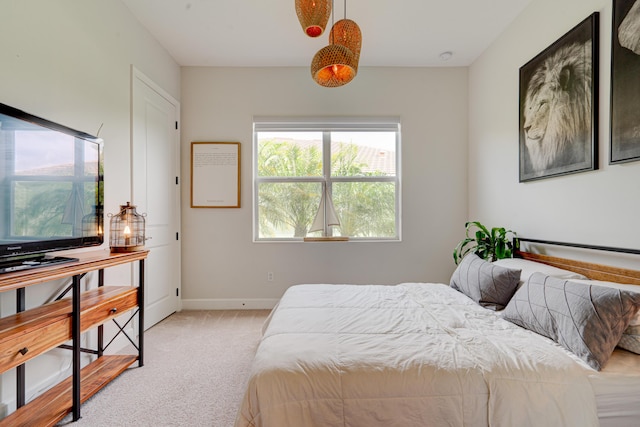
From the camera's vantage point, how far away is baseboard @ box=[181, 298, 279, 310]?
3.58m

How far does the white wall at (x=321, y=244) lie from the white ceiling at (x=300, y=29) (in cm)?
21

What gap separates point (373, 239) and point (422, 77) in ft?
6.77

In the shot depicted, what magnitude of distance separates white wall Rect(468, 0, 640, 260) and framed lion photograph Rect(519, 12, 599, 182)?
5cm

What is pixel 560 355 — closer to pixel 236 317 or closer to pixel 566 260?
pixel 566 260

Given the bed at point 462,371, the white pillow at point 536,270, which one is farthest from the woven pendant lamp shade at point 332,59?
the white pillow at point 536,270

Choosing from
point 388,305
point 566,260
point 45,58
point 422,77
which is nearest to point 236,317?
point 388,305

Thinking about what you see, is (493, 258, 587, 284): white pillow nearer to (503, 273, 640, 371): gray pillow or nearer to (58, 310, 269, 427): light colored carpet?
(503, 273, 640, 371): gray pillow

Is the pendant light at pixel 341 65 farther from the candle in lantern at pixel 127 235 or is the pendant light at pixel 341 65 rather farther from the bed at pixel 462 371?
the candle in lantern at pixel 127 235

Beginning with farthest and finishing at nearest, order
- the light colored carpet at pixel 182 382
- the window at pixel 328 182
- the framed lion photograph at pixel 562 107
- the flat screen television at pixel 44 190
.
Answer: the window at pixel 328 182 → the framed lion photograph at pixel 562 107 → the light colored carpet at pixel 182 382 → the flat screen television at pixel 44 190

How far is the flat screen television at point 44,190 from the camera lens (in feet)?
4.62

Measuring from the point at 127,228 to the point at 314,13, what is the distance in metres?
1.94

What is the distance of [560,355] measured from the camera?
4.33 ft

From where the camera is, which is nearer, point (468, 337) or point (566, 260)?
point (468, 337)

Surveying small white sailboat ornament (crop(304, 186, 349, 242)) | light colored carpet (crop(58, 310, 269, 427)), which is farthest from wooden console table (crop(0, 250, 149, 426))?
small white sailboat ornament (crop(304, 186, 349, 242))
